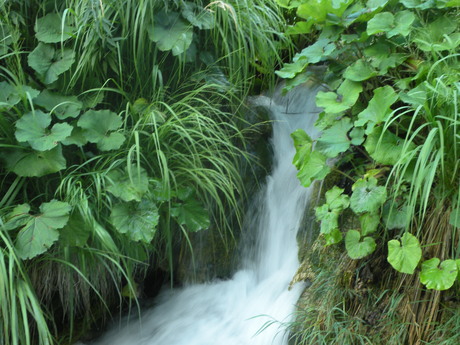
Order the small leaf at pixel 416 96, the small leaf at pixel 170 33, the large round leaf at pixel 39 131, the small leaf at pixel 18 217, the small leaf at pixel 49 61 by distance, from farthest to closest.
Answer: the small leaf at pixel 170 33 < the small leaf at pixel 49 61 < the large round leaf at pixel 39 131 < the small leaf at pixel 18 217 < the small leaf at pixel 416 96

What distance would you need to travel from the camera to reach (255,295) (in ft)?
8.66

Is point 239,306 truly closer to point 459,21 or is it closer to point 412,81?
point 412,81

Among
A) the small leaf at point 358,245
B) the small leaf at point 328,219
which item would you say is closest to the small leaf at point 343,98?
the small leaf at point 328,219

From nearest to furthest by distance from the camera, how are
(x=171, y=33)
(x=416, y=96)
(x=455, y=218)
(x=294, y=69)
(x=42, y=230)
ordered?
(x=455, y=218) < (x=416, y=96) < (x=42, y=230) < (x=294, y=69) < (x=171, y=33)

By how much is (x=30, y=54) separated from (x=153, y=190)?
2.74 ft

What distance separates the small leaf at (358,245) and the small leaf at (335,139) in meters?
0.33

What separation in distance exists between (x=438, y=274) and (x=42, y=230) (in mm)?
1396

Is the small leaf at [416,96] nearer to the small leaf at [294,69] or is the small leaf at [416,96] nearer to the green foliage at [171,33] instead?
the small leaf at [294,69]

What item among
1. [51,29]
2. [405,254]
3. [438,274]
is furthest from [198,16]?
[438,274]

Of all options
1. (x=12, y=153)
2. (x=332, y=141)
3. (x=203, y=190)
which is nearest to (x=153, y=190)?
(x=203, y=190)

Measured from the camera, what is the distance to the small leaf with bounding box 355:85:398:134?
198 cm

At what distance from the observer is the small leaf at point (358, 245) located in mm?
1973

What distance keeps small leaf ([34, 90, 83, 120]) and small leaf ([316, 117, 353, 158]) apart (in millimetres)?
1041

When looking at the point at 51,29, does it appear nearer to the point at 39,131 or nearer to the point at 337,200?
the point at 39,131
